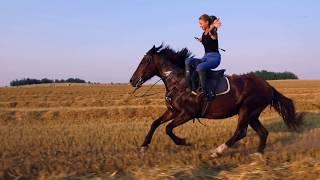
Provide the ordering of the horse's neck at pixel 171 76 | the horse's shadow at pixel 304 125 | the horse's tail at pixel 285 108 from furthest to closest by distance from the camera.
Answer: the horse's shadow at pixel 304 125 < the horse's tail at pixel 285 108 < the horse's neck at pixel 171 76

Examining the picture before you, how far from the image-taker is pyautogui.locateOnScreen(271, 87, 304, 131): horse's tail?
1141 centimetres

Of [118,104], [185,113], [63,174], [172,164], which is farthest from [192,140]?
[118,104]

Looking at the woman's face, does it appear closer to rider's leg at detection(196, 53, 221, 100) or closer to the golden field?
rider's leg at detection(196, 53, 221, 100)

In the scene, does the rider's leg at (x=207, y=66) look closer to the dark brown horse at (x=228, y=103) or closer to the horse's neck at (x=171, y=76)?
the dark brown horse at (x=228, y=103)

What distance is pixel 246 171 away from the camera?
8039mm

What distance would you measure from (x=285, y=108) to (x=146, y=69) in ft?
10.1

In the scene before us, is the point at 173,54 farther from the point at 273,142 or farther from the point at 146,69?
the point at 273,142

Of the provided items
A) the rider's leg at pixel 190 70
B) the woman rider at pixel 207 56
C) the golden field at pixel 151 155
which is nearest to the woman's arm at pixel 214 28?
the woman rider at pixel 207 56

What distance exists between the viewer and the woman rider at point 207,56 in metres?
10.6

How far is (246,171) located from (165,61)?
4.08 metres

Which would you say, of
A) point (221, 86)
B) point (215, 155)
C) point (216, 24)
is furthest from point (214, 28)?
point (215, 155)

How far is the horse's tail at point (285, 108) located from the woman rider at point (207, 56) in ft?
5.20

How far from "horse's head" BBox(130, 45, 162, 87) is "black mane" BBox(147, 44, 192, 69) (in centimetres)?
2

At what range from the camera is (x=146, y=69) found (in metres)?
11.7
